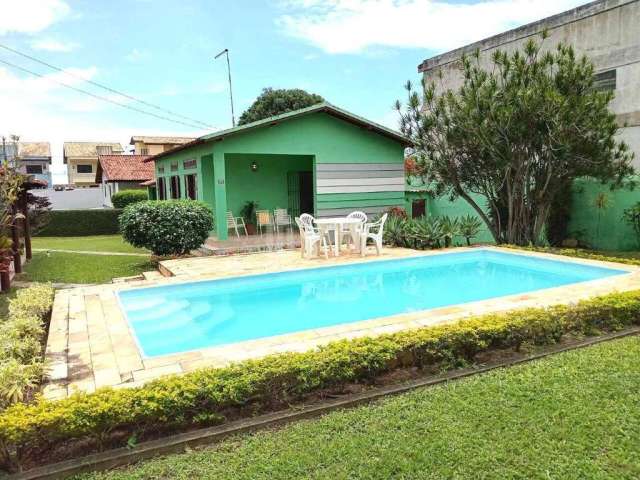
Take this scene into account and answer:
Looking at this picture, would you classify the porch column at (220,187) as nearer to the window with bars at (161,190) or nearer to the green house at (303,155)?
the green house at (303,155)

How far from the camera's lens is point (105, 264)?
42.9 ft

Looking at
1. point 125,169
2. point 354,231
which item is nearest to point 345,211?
point 354,231

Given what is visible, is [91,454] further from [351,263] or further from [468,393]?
[351,263]

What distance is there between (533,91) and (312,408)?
9713 millimetres

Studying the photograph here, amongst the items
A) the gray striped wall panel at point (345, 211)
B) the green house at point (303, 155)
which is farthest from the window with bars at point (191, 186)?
the gray striped wall panel at point (345, 211)

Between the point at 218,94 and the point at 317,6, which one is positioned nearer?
the point at 317,6

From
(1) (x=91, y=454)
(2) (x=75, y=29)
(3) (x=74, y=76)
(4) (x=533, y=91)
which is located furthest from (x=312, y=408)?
(3) (x=74, y=76)

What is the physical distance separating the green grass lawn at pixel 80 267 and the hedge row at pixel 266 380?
7605mm

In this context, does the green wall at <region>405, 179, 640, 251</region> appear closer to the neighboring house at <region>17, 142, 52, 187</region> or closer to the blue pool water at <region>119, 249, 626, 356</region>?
the blue pool water at <region>119, 249, 626, 356</region>

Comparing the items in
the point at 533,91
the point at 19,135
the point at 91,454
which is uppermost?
the point at 533,91

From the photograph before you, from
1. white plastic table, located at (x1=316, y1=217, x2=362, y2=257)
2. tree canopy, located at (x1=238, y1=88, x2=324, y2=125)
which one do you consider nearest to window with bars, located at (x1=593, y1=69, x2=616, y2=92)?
white plastic table, located at (x1=316, y1=217, x2=362, y2=257)

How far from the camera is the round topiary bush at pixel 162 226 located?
1191cm

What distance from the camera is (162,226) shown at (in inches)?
471

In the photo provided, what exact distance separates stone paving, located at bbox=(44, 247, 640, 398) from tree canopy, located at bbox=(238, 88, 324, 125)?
27606 millimetres
